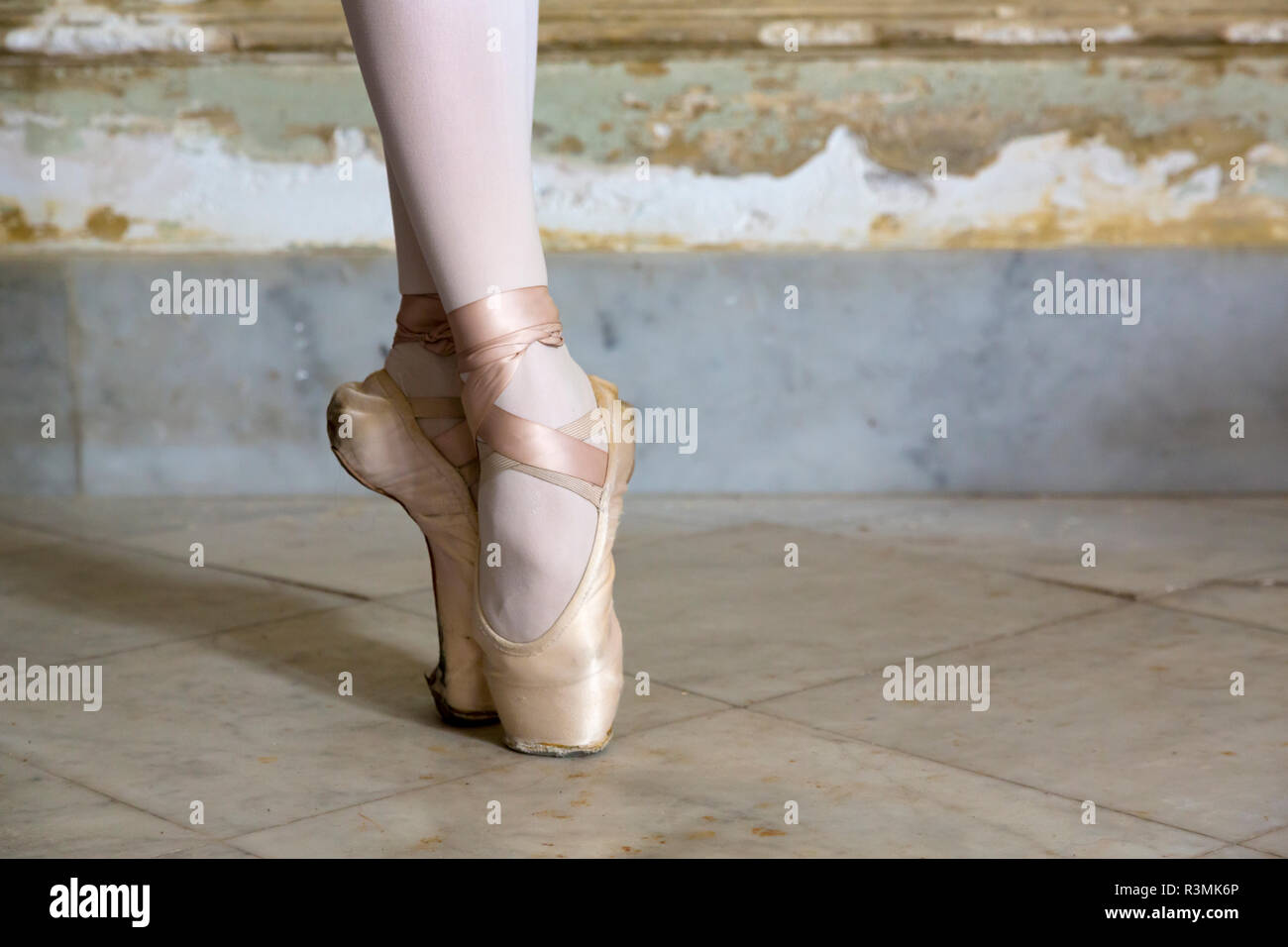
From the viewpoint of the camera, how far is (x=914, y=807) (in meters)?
1.14

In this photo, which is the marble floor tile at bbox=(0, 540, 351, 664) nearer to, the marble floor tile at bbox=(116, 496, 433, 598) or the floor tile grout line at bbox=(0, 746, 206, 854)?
the marble floor tile at bbox=(116, 496, 433, 598)

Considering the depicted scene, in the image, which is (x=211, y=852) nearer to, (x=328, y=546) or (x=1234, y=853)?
(x=1234, y=853)

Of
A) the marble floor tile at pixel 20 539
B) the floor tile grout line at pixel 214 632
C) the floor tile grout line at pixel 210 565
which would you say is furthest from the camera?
the marble floor tile at pixel 20 539

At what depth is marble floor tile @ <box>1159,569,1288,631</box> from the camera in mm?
1634

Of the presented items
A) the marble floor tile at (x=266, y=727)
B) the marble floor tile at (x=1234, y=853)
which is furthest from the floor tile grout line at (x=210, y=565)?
the marble floor tile at (x=1234, y=853)

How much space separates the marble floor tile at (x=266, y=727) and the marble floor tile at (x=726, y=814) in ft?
0.18

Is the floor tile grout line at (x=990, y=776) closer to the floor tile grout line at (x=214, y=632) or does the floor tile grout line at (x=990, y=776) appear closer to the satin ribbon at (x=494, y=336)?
the satin ribbon at (x=494, y=336)

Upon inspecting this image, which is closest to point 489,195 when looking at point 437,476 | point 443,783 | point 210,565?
point 437,476

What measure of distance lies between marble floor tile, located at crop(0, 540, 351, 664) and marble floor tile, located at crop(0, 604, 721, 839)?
0.19 ft

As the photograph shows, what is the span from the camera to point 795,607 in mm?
1688

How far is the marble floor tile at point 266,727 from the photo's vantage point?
1193 mm

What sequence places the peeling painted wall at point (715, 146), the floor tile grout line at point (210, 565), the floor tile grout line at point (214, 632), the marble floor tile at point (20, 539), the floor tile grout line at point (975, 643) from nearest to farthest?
the floor tile grout line at point (975, 643) → the floor tile grout line at point (214, 632) → the floor tile grout line at point (210, 565) → the marble floor tile at point (20, 539) → the peeling painted wall at point (715, 146)

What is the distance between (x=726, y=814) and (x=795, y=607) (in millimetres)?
570

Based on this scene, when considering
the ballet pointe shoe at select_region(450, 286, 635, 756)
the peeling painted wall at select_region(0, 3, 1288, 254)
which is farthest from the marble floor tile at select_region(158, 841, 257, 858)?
the peeling painted wall at select_region(0, 3, 1288, 254)
